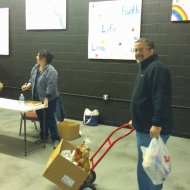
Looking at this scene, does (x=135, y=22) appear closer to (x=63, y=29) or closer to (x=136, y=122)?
(x=63, y=29)

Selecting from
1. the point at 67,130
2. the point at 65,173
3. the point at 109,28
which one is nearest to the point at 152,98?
the point at 65,173

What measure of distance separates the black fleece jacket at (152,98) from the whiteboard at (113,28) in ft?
8.69

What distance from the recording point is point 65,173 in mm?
2533

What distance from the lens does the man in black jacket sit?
6.74 feet

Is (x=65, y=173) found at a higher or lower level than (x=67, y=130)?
higher

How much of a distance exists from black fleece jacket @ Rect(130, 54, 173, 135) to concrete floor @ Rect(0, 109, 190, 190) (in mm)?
984

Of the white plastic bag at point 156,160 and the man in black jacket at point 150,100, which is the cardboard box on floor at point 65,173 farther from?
the white plastic bag at point 156,160

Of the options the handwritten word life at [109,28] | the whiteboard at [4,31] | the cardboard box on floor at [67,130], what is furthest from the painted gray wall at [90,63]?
the cardboard box on floor at [67,130]

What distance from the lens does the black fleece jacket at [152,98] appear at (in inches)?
80.7

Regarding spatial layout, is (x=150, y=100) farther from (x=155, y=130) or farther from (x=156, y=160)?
(x=156, y=160)

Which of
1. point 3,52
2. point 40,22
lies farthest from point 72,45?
point 3,52

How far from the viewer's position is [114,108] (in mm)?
5195

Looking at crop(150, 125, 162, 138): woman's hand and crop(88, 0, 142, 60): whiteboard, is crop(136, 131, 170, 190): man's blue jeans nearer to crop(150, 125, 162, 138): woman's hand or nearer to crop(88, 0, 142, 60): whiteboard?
crop(150, 125, 162, 138): woman's hand

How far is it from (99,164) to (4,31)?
4.06 metres
